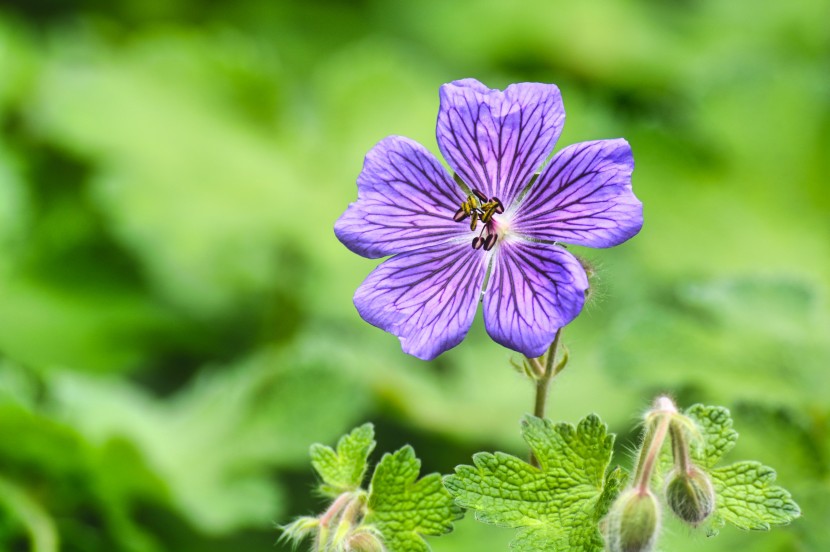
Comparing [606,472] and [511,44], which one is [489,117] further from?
[511,44]

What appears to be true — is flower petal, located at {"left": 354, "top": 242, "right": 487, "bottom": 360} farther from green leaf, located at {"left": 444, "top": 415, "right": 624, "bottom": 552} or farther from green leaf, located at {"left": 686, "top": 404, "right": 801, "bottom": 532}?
green leaf, located at {"left": 686, "top": 404, "right": 801, "bottom": 532}

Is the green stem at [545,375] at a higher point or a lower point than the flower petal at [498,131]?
lower

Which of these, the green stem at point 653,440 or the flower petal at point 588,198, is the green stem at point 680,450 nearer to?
the green stem at point 653,440

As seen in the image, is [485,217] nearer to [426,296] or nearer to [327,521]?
[426,296]

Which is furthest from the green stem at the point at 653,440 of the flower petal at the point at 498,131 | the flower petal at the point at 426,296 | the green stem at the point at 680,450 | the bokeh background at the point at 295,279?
the bokeh background at the point at 295,279

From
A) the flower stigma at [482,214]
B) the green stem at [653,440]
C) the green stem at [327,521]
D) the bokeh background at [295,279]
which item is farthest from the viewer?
the bokeh background at [295,279]

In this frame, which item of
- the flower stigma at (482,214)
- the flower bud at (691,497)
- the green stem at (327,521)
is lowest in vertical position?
the flower bud at (691,497)

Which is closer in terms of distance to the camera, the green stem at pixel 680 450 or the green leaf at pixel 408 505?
the green stem at pixel 680 450
